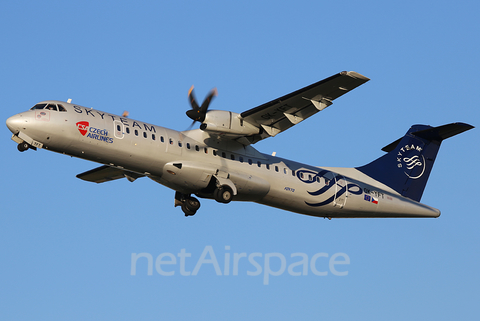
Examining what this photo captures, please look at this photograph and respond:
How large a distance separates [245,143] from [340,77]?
4.55 m

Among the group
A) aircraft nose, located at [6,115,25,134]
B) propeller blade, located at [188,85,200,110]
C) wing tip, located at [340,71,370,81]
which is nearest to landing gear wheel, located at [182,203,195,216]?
propeller blade, located at [188,85,200,110]

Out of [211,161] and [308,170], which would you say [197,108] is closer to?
[211,161]

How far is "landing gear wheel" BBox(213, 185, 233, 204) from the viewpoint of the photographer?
19.4 meters

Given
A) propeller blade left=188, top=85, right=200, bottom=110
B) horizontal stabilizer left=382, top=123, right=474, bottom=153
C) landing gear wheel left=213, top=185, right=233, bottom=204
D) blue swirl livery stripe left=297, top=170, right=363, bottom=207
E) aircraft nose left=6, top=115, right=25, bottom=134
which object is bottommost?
aircraft nose left=6, top=115, right=25, bottom=134

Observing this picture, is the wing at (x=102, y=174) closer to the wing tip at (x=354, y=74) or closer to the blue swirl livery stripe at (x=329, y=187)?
the blue swirl livery stripe at (x=329, y=187)

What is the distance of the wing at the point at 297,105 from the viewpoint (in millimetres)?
17703

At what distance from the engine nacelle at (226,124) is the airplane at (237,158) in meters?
0.03

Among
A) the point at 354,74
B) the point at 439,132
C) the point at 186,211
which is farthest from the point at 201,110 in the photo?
the point at 439,132

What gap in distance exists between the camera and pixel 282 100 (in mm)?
18516

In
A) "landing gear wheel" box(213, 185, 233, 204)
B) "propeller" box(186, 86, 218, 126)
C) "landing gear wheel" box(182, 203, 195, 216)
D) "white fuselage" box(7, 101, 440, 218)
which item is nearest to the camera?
"white fuselage" box(7, 101, 440, 218)

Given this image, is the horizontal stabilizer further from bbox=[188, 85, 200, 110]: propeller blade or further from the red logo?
the red logo

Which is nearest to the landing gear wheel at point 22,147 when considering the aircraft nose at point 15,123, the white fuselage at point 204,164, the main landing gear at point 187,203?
the white fuselage at point 204,164

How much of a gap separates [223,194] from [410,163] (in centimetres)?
898

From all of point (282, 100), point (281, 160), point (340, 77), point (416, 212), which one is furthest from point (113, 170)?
point (416, 212)
